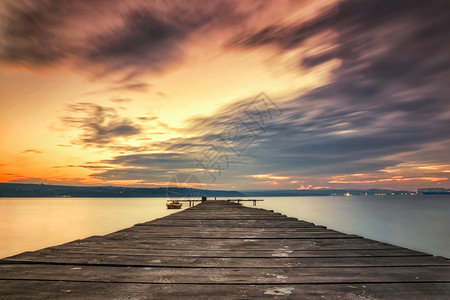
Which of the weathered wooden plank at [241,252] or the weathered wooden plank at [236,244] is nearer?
the weathered wooden plank at [241,252]

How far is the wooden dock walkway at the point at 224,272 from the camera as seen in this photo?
2096 millimetres

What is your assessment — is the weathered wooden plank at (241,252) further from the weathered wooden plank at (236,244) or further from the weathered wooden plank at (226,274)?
the weathered wooden plank at (226,274)

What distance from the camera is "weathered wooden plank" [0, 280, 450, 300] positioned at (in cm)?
202

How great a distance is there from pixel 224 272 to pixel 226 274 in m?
0.07

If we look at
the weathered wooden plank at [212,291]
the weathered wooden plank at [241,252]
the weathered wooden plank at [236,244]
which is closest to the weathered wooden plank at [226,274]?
the weathered wooden plank at [212,291]

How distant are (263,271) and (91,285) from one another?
151 centimetres

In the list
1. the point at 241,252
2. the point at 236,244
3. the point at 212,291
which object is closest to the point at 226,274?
the point at 212,291

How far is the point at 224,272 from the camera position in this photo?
2611mm

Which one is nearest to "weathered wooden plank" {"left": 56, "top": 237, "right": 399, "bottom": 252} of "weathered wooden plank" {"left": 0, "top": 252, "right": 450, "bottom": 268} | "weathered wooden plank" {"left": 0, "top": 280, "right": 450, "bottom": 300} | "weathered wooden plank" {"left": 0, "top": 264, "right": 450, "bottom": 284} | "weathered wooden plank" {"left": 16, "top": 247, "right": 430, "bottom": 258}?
"weathered wooden plank" {"left": 16, "top": 247, "right": 430, "bottom": 258}

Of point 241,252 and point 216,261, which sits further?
point 241,252

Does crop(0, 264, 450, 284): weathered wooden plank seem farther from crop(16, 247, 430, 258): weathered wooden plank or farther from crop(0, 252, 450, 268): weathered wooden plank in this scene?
crop(16, 247, 430, 258): weathered wooden plank

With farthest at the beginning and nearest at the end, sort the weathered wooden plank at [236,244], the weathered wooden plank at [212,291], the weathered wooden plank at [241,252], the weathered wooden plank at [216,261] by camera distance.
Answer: the weathered wooden plank at [236,244]
the weathered wooden plank at [241,252]
the weathered wooden plank at [216,261]
the weathered wooden plank at [212,291]

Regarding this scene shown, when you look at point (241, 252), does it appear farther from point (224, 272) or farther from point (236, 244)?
point (224, 272)

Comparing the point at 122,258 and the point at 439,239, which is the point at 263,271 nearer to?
the point at 122,258
